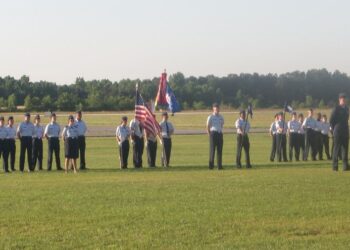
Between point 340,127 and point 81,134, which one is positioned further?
point 81,134

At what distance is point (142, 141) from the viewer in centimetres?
2605

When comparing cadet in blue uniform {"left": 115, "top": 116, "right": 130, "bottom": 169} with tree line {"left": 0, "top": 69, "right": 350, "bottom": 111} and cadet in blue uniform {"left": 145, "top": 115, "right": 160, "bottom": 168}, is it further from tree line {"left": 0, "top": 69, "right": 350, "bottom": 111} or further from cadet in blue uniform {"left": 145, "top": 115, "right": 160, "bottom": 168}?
tree line {"left": 0, "top": 69, "right": 350, "bottom": 111}

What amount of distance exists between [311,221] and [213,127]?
496 inches

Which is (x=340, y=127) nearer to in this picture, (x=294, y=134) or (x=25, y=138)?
(x=294, y=134)

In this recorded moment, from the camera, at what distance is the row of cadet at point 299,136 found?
95.7 feet

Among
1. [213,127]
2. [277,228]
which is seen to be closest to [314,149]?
[213,127]

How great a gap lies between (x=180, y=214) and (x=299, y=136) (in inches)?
736

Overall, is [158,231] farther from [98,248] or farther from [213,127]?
[213,127]

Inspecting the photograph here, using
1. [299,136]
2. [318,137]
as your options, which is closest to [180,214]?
[299,136]

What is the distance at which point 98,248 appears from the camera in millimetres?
9086

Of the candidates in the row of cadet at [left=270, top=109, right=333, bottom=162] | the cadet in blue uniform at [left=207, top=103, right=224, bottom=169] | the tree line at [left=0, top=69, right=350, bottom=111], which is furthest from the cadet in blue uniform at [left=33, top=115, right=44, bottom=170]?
the tree line at [left=0, top=69, right=350, bottom=111]

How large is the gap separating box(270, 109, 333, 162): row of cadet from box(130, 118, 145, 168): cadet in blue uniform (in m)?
6.17

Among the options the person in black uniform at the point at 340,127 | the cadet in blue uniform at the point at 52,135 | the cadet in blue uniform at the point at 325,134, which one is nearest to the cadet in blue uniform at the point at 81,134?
the cadet in blue uniform at the point at 52,135

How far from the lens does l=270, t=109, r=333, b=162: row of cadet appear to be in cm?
2917
